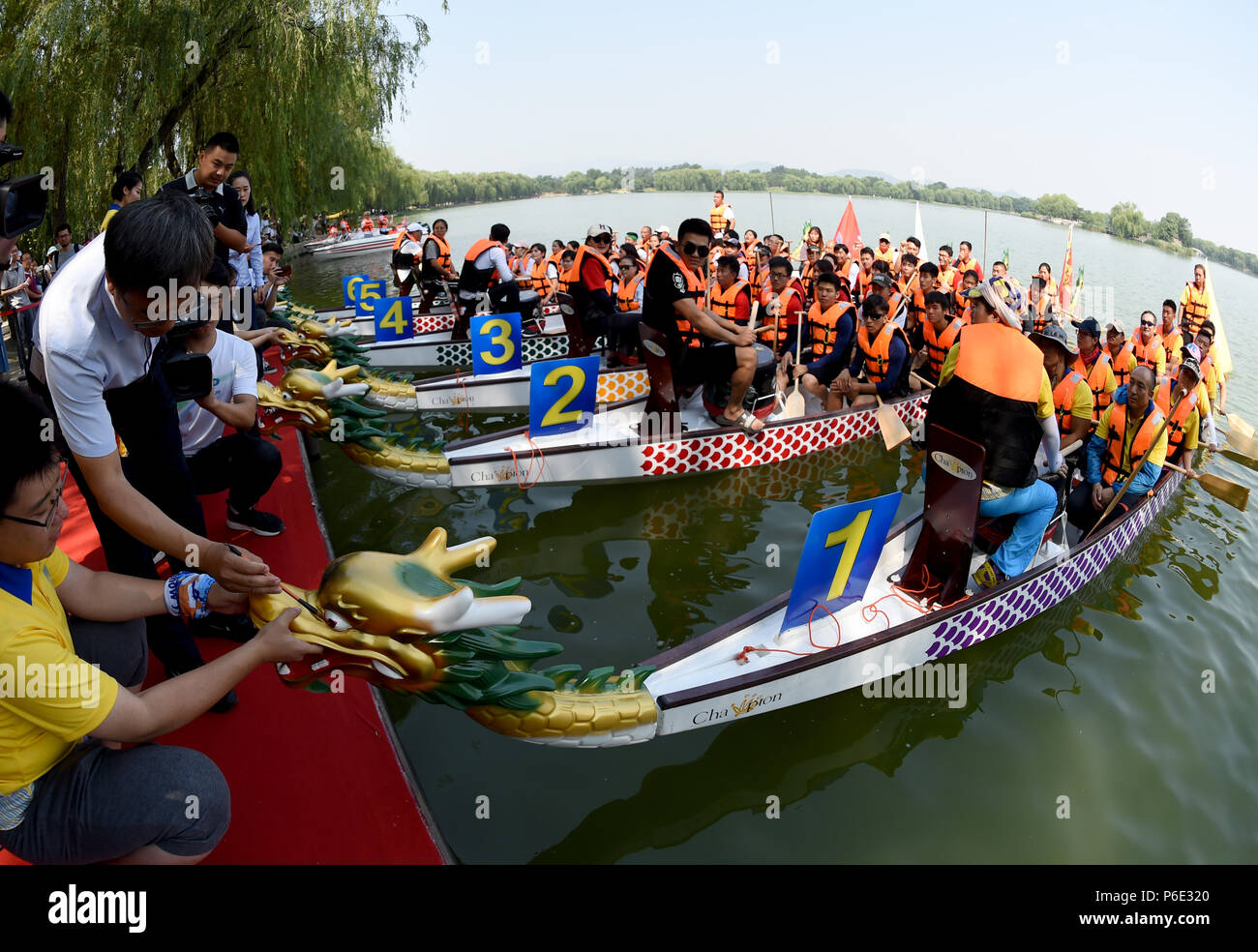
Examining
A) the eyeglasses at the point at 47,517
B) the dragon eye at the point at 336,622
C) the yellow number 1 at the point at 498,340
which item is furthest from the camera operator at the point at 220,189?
the yellow number 1 at the point at 498,340

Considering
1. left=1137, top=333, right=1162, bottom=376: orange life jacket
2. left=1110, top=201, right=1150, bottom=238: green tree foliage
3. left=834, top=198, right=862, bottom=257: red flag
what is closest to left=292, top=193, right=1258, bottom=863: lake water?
left=1137, top=333, right=1162, bottom=376: orange life jacket

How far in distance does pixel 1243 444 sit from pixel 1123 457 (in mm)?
2551

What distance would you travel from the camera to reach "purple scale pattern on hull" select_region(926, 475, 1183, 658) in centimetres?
412

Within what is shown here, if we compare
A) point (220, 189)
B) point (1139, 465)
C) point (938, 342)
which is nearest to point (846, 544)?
point (1139, 465)

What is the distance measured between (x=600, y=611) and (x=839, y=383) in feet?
14.4

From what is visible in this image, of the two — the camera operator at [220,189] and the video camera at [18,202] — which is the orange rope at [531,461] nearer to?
the camera operator at [220,189]

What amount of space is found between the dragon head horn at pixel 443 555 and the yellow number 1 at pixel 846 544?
Answer: 1.91 metres

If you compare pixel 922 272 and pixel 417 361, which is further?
pixel 417 361

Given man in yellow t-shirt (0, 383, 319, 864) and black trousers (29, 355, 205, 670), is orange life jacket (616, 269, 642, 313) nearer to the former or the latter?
black trousers (29, 355, 205, 670)

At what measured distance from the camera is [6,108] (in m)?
2.44

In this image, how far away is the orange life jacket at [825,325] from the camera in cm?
800

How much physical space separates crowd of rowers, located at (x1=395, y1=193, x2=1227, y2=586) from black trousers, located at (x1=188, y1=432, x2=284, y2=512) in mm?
3334
